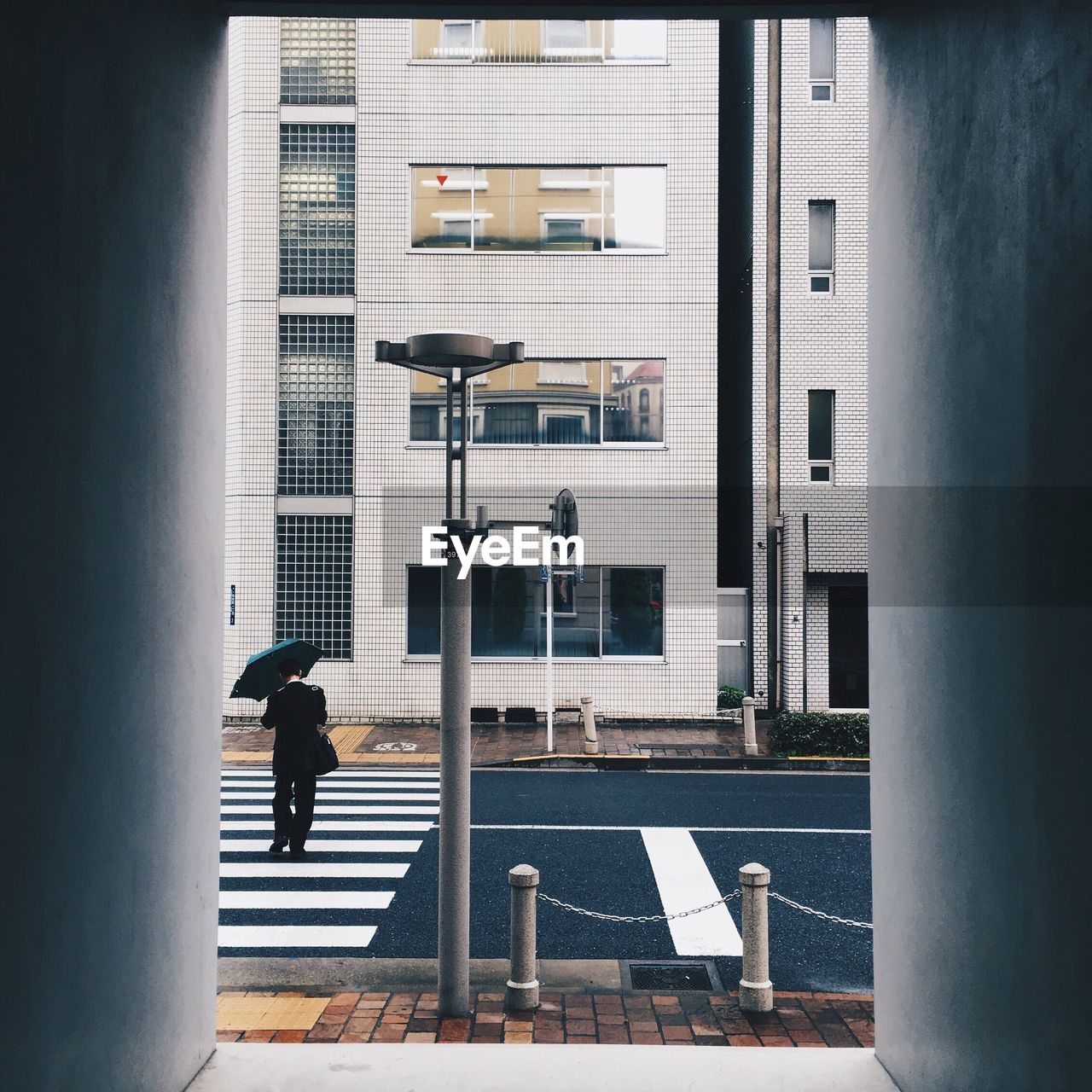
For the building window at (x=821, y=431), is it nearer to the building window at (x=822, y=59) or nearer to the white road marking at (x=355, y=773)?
the building window at (x=822, y=59)

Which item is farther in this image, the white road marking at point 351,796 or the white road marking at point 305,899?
the white road marking at point 351,796

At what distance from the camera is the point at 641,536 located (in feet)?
60.1

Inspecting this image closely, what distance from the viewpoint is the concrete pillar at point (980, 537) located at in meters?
2.67

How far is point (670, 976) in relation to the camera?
6863 mm

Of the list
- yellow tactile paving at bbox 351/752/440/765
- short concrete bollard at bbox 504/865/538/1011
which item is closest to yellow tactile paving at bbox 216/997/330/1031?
short concrete bollard at bbox 504/865/538/1011

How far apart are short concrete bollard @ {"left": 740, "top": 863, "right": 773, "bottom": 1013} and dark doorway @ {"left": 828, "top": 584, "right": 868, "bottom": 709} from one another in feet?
42.4

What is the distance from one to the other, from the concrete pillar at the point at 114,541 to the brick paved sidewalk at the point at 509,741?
439 inches

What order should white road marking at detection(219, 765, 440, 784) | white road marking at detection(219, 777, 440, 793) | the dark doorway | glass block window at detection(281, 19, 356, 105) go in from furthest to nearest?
the dark doorway → glass block window at detection(281, 19, 356, 105) → white road marking at detection(219, 765, 440, 784) → white road marking at detection(219, 777, 440, 793)

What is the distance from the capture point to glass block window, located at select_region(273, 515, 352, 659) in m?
18.3

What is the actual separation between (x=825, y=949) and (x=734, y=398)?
1436cm

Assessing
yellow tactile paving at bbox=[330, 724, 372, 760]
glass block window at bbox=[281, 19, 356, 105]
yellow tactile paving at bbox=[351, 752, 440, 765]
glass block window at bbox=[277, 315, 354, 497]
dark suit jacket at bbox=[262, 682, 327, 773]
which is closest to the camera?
dark suit jacket at bbox=[262, 682, 327, 773]

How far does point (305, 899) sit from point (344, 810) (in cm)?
350

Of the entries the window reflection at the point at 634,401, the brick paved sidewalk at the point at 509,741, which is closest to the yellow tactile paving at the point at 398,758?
the brick paved sidewalk at the point at 509,741

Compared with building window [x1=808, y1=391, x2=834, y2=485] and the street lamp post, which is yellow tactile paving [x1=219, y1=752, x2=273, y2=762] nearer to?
the street lamp post
